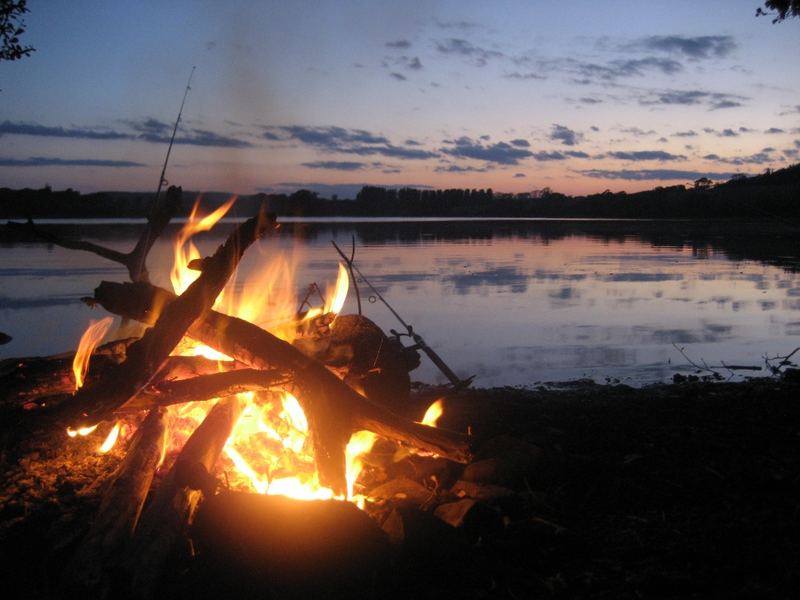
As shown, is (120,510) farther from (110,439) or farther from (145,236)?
(145,236)

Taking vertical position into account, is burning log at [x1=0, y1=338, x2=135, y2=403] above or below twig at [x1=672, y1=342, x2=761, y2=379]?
above

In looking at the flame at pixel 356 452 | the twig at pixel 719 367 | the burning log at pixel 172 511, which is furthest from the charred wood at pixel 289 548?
the twig at pixel 719 367

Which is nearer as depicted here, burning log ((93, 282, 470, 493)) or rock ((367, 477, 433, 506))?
rock ((367, 477, 433, 506))

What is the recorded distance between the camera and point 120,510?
12.9 feet

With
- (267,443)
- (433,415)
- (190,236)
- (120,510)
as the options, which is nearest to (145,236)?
(190,236)

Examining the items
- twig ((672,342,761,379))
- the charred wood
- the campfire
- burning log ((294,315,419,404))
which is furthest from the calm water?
the charred wood

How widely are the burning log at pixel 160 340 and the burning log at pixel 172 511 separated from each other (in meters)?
0.59

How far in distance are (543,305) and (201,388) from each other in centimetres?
1026

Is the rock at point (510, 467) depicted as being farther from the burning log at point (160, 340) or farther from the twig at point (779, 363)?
the twig at point (779, 363)

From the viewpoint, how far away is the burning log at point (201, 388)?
4781 millimetres

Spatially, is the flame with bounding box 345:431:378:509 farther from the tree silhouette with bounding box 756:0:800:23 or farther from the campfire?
the tree silhouette with bounding box 756:0:800:23

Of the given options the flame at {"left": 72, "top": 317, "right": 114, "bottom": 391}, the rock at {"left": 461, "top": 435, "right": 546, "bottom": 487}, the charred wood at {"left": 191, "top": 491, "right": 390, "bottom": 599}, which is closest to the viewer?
the charred wood at {"left": 191, "top": 491, "right": 390, "bottom": 599}

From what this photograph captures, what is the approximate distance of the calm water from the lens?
9.62 m

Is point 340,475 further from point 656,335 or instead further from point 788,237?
point 788,237
